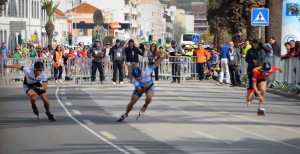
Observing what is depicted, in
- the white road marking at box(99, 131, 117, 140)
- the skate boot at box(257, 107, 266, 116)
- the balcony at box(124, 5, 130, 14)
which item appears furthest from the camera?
the balcony at box(124, 5, 130, 14)

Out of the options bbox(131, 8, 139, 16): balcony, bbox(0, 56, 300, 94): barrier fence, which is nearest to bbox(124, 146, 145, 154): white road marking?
bbox(0, 56, 300, 94): barrier fence

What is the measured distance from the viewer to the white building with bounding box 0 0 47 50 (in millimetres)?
74125

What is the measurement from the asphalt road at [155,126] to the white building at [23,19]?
121 ft

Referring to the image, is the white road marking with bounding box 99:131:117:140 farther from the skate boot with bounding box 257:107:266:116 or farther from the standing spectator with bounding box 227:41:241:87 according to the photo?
the standing spectator with bounding box 227:41:241:87

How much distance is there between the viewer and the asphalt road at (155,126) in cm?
1587

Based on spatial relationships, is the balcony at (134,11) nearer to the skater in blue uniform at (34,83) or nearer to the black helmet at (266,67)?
the black helmet at (266,67)

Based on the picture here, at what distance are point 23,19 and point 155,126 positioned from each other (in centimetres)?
6652

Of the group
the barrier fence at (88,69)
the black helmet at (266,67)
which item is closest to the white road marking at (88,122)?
the black helmet at (266,67)

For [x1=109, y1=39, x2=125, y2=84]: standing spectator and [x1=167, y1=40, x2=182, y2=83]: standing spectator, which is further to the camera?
[x1=167, y1=40, x2=182, y2=83]: standing spectator

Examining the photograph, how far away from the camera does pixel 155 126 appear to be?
19.8 metres

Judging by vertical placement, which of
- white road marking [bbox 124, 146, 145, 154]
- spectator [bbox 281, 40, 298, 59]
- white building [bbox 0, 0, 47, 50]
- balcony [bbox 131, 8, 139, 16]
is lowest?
white road marking [bbox 124, 146, 145, 154]

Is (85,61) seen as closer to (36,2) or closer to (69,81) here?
(69,81)

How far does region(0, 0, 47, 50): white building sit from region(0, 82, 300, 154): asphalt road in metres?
36.8

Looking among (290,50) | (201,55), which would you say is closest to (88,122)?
(290,50)
